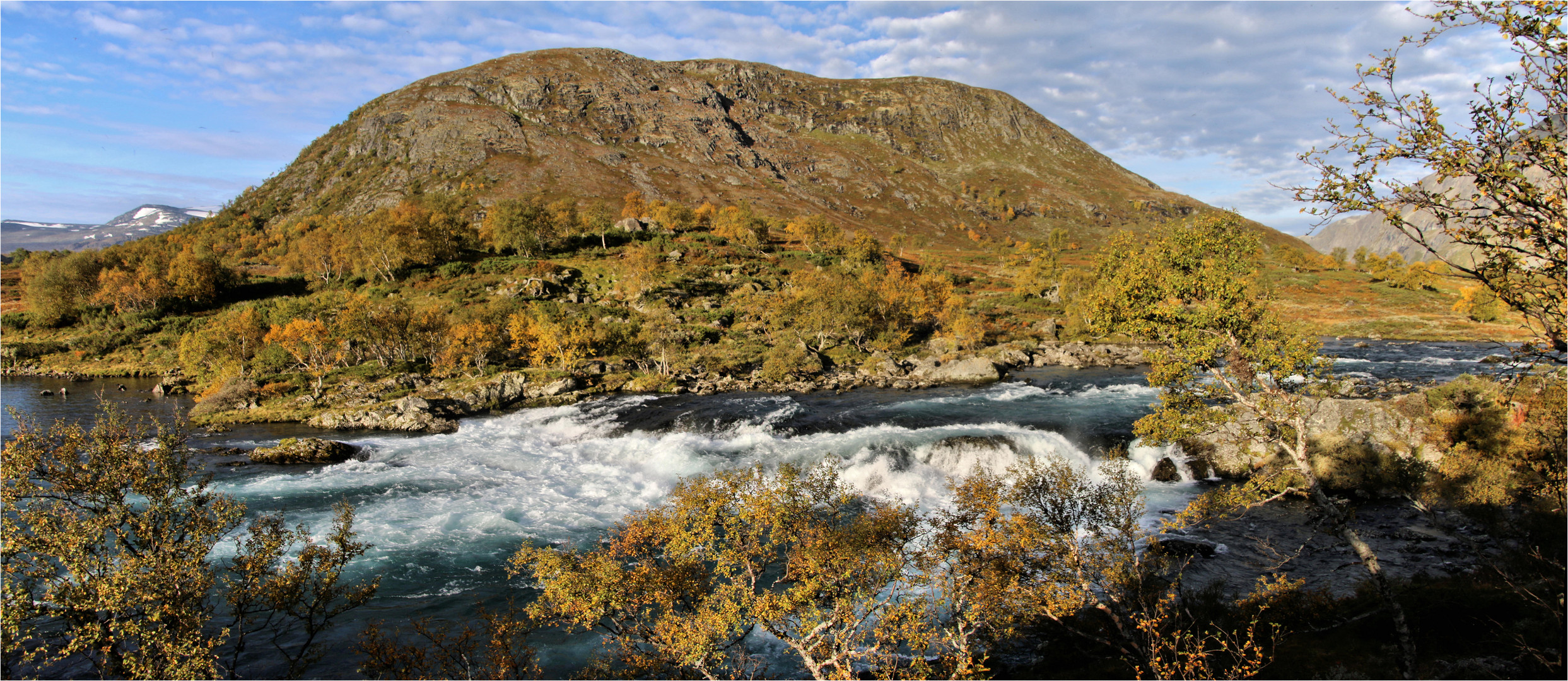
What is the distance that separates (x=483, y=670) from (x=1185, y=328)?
23.0 m

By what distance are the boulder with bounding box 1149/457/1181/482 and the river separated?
0.49 meters

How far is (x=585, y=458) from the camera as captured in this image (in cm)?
4075

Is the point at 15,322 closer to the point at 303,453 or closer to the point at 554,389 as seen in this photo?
the point at 303,453

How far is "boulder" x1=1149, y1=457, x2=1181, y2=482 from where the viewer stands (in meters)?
33.7

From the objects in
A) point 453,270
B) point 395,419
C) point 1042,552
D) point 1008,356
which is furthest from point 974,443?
point 453,270

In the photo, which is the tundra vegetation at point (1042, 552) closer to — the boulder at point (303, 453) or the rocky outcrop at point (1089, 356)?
the boulder at point (303, 453)

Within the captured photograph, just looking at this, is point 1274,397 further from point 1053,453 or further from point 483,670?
point 483,670

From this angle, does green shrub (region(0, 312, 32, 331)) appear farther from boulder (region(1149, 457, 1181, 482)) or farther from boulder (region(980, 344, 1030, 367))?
boulder (region(1149, 457, 1181, 482))

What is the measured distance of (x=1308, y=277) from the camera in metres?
129

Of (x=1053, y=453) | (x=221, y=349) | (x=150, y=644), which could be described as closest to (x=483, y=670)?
(x=150, y=644)

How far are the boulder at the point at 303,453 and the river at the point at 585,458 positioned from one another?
45.4 inches

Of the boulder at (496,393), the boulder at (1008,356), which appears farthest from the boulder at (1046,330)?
the boulder at (496,393)

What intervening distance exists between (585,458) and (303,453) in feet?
56.9

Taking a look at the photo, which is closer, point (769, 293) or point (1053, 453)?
point (1053, 453)
